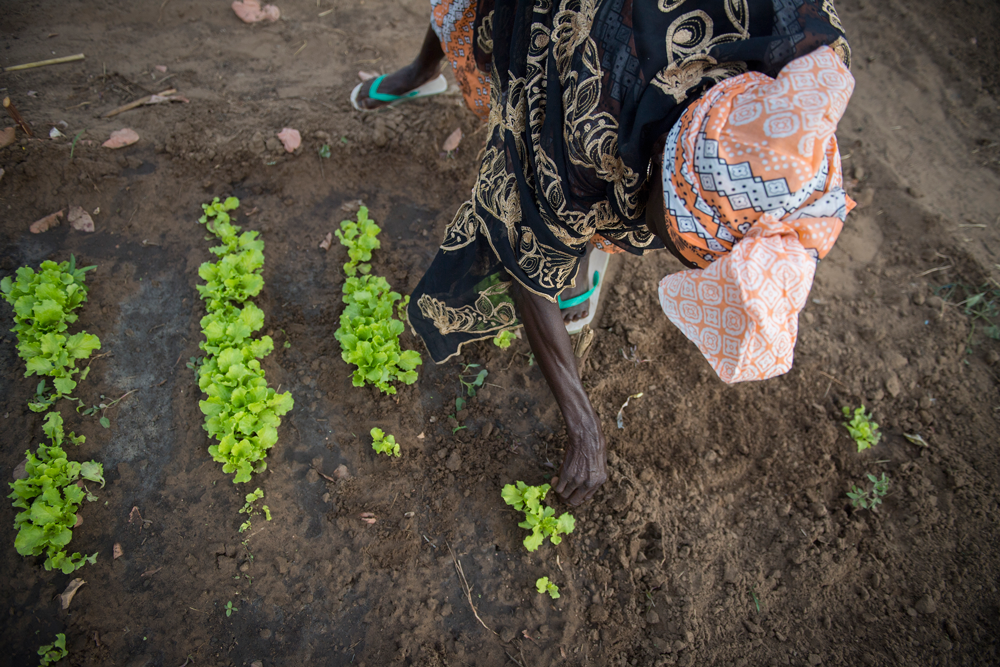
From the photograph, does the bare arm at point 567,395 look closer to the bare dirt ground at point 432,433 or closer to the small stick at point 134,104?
the bare dirt ground at point 432,433

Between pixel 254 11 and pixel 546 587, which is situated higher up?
pixel 254 11

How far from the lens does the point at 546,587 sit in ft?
7.16

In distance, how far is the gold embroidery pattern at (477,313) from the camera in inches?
85.0

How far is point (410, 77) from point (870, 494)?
3.36 m

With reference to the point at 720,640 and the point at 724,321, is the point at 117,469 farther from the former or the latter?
the point at 720,640

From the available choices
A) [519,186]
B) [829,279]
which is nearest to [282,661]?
[519,186]

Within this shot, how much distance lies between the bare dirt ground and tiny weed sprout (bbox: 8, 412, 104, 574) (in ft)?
0.25

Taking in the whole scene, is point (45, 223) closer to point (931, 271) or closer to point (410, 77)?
point (410, 77)

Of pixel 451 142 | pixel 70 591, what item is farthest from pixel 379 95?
pixel 70 591

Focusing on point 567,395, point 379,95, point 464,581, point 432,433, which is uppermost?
point 379,95

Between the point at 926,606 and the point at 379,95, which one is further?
the point at 379,95

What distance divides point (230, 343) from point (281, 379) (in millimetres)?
280

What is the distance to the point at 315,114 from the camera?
330 centimetres

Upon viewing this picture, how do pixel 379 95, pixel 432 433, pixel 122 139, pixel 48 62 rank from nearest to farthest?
pixel 432 433 < pixel 122 139 < pixel 48 62 < pixel 379 95
